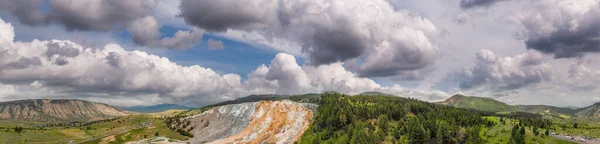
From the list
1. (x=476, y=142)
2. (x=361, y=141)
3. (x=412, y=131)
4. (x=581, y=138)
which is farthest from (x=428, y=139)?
(x=581, y=138)

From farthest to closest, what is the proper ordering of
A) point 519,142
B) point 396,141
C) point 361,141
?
point 396,141, point 361,141, point 519,142

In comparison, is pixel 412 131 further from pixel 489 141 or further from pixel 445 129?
pixel 489 141

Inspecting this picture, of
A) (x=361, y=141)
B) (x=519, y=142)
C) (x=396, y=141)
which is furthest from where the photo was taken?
(x=396, y=141)

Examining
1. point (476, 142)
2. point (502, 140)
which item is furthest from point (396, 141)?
point (502, 140)

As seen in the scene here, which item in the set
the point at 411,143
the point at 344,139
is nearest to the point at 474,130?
the point at 411,143

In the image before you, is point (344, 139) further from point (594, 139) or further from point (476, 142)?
point (594, 139)

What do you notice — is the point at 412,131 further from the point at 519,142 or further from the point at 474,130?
the point at 519,142

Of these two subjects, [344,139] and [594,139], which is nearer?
[594,139]

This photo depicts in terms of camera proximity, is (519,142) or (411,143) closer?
(519,142)
